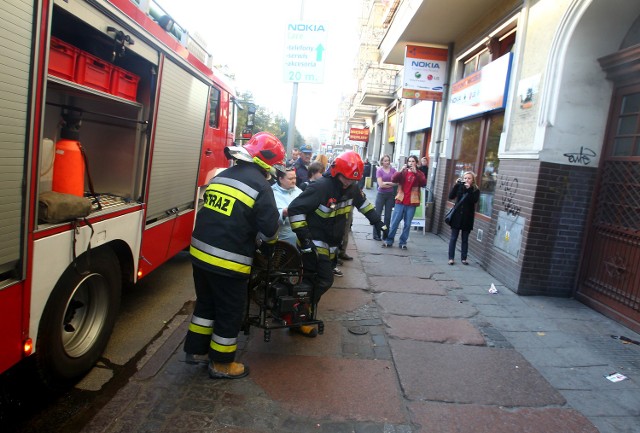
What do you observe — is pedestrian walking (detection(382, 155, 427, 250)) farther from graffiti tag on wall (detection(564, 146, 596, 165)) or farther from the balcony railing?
the balcony railing

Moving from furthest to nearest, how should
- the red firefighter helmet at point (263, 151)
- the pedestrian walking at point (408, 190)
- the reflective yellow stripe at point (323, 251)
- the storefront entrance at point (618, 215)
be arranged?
1. the pedestrian walking at point (408, 190)
2. the storefront entrance at point (618, 215)
3. the reflective yellow stripe at point (323, 251)
4. the red firefighter helmet at point (263, 151)

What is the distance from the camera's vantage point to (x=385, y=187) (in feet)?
28.0

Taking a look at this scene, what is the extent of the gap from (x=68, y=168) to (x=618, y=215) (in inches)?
218

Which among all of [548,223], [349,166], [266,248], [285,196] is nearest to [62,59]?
[266,248]

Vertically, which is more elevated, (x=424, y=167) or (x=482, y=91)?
(x=482, y=91)

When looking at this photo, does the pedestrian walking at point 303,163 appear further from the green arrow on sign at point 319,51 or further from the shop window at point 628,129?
the shop window at point 628,129

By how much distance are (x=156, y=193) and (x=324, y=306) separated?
2.25 meters

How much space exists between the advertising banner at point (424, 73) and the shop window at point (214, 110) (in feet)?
17.2

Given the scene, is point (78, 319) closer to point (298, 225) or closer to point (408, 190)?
point (298, 225)

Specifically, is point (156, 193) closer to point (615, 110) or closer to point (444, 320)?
point (444, 320)

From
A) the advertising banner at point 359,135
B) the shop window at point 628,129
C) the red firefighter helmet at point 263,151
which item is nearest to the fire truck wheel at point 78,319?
the red firefighter helmet at point 263,151

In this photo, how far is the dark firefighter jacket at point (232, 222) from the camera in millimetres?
3127

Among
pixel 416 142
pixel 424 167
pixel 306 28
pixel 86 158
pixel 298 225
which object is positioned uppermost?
pixel 306 28

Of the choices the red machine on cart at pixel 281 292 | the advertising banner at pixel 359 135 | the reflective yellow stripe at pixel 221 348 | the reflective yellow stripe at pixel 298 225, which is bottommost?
the reflective yellow stripe at pixel 221 348
